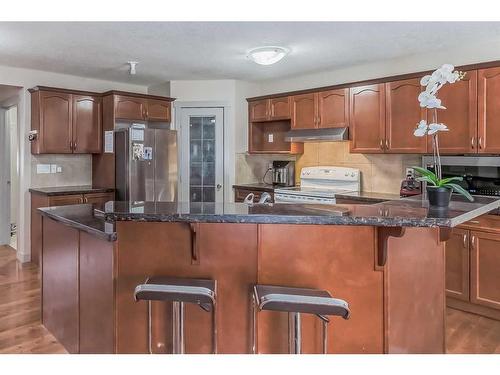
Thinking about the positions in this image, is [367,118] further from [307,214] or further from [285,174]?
[307,214]

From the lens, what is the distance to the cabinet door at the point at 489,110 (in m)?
3.41

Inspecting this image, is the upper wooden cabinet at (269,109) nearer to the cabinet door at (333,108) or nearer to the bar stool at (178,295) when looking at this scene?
the cabinet door at (333,108)

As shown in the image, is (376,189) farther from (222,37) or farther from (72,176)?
(72,176)

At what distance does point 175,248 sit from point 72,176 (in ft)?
12.4

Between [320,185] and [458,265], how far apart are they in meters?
1.86

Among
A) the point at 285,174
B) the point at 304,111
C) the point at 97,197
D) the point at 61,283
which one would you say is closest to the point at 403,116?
the point at 304,111

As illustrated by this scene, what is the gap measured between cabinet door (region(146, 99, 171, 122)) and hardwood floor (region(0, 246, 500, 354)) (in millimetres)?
2468

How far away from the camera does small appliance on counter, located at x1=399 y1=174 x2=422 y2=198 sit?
13.3ft

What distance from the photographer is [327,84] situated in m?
4.98

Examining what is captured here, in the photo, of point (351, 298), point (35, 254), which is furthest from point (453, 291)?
point (35, 254)

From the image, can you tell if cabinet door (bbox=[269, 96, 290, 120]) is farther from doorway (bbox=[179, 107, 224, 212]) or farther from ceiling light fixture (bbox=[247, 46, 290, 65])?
ceiling light fixture (bbox=[247, 46, 290, 65])

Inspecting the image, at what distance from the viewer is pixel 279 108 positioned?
5.18 m

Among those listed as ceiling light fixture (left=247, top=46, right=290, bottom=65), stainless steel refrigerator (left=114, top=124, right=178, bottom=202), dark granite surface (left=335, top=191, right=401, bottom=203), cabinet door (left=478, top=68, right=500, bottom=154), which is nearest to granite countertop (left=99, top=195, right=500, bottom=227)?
cabinet door (left=478, top=68, right=500, bottom=154)

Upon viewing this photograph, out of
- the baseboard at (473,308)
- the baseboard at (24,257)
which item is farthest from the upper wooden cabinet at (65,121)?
the baseboard at (473,308)
